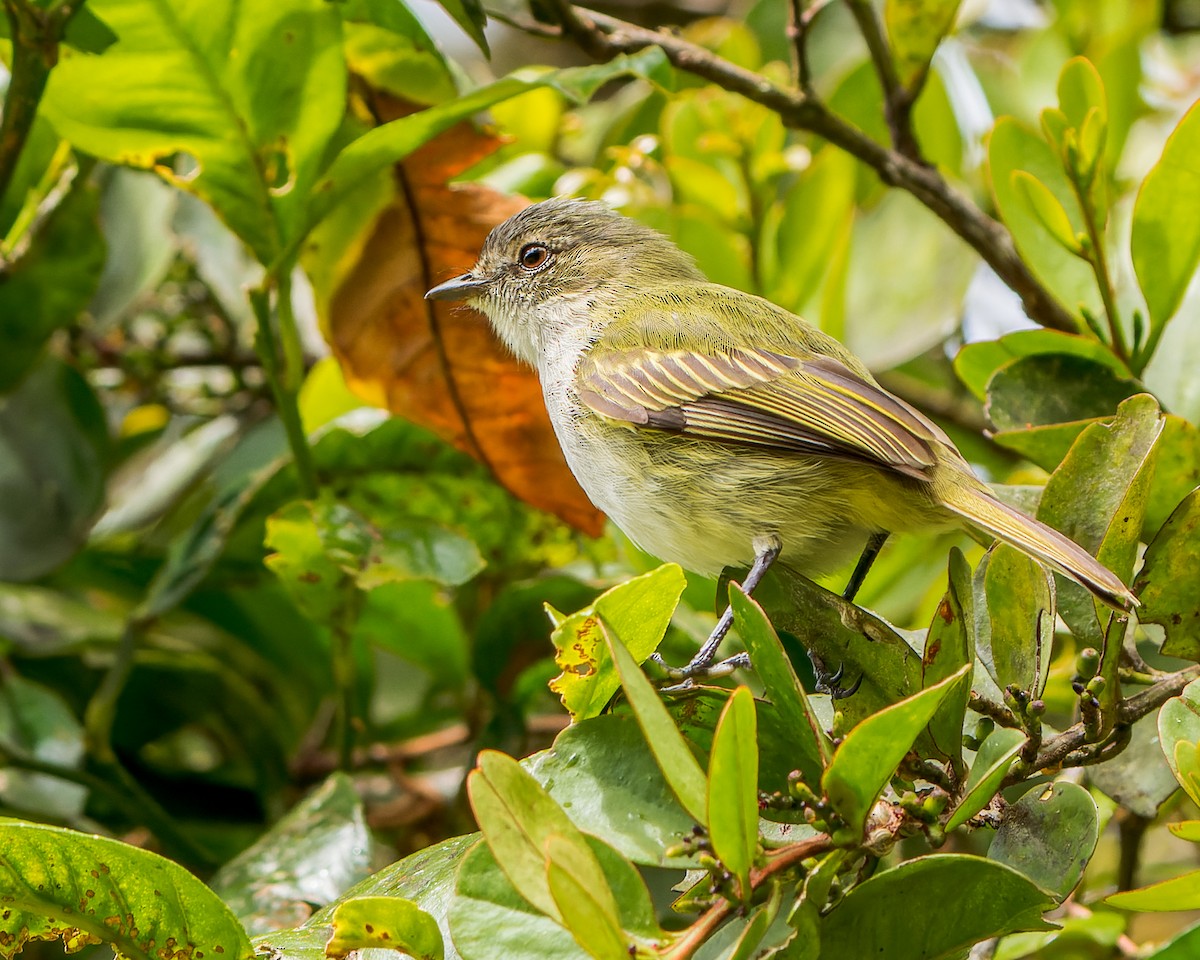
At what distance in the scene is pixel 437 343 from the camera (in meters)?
2.71

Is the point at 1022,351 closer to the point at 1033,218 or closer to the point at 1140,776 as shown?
the point at 1033,218

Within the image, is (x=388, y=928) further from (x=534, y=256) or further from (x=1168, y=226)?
(x=534, y=256)

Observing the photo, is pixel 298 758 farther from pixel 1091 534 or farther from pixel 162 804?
pixel 1091 534

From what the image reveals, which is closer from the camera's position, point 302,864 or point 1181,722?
point 1181,722

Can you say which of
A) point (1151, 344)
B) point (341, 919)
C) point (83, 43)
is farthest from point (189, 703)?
point (1151, 344)

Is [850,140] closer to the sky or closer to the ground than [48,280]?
closer to the sky

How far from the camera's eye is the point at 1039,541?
1673 mm

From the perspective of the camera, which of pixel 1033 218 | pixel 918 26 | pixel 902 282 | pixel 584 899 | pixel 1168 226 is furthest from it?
pixel 902 282

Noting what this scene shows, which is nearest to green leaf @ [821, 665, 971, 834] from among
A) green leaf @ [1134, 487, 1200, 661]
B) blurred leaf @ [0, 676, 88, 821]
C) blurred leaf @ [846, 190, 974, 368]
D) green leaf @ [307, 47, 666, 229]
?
green leaf @ [1134, 487, 1200, 661]

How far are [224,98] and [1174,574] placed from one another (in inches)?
67.4

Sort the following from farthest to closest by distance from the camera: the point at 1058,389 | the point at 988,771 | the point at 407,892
→ 1. the point at 1058,389
2. the point at 407,892
3. the point at 988,771

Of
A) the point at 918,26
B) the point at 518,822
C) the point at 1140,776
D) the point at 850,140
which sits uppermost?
the point at 918,26

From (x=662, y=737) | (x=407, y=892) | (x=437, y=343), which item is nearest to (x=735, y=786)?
(x=662, y=737)

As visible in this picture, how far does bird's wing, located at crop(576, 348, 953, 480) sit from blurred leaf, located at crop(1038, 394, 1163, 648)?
1.33 ft
